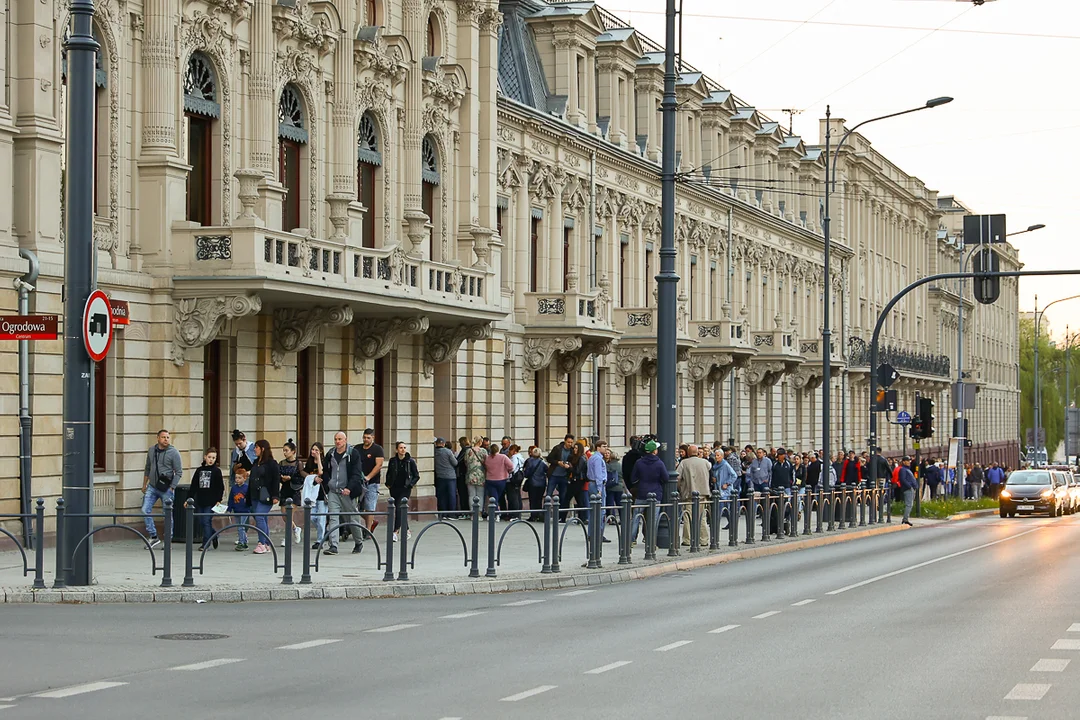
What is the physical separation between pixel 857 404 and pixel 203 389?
53830mm

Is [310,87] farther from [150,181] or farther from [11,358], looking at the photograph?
[11,358]

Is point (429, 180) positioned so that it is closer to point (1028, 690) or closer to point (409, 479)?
point (409, 479)

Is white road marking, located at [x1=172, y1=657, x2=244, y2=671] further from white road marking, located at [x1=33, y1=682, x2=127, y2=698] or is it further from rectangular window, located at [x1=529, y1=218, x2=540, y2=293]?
rectangular window, located at [x1=529, y1=218, x2=540, y2=293]

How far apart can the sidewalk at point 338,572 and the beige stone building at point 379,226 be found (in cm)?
320

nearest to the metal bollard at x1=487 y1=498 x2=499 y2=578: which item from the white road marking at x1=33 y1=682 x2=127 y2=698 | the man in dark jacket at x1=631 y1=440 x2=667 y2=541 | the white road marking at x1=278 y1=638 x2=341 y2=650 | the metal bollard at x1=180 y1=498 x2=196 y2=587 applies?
the metal bollard at x1=180 y1=498 x2=196 y2=587

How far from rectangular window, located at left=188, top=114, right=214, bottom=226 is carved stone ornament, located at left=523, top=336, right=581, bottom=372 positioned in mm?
13891

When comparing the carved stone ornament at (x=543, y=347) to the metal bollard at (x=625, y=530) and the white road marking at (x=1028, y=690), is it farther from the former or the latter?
the white road marking at (x=1028, y=690)

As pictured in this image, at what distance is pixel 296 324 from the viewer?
2862cm

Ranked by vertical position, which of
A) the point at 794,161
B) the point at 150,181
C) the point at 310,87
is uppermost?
the point at 794,161

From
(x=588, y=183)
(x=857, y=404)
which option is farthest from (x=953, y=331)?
(x=588, y=183)

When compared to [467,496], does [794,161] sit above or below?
above

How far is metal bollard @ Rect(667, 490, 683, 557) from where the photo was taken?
24.7 meters

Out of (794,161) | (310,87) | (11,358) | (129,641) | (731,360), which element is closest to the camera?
(129,641)

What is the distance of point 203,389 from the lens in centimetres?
2708
